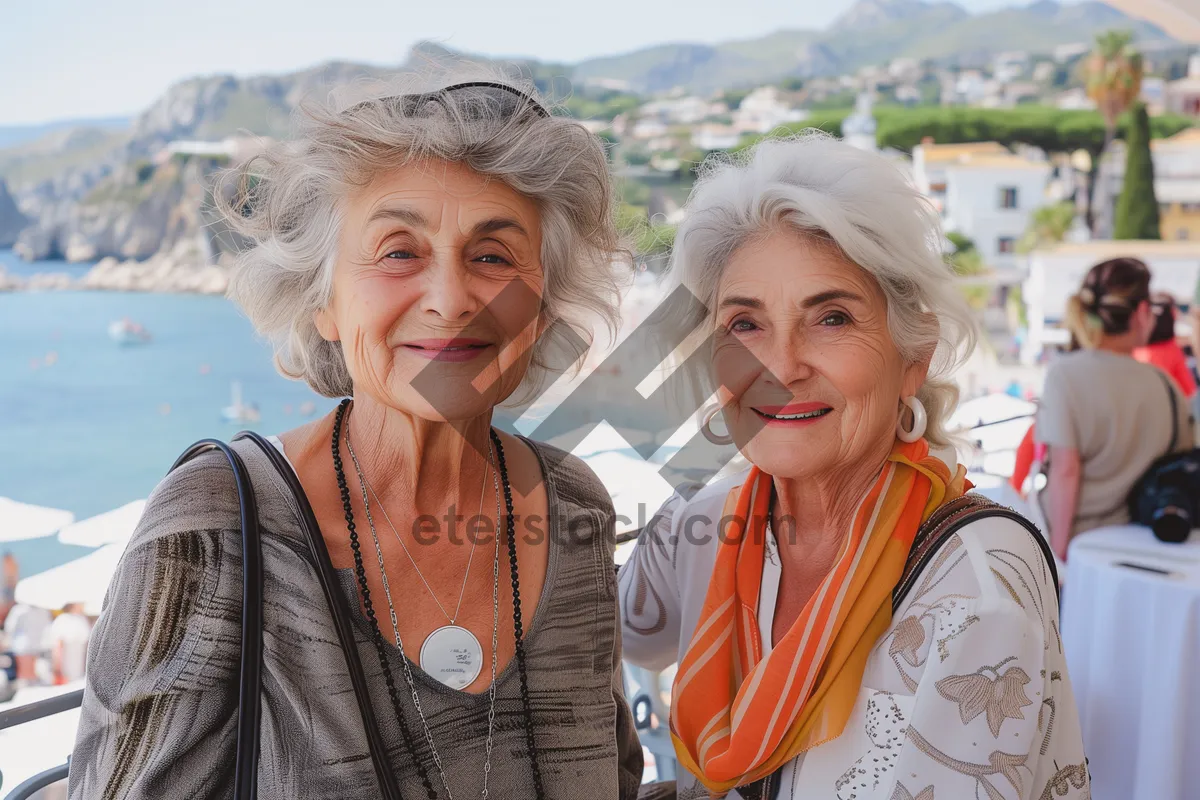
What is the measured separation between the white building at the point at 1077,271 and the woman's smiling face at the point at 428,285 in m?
32.2

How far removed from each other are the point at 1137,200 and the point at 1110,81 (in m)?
12.8

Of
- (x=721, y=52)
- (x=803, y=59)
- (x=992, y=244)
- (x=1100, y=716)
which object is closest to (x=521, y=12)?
(x=721, y=52)

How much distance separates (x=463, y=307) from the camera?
1.37 m

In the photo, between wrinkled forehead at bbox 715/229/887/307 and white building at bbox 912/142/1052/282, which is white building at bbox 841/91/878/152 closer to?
white building at bbox 912/142/1052/282

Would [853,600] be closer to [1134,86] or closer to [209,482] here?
[209,482]

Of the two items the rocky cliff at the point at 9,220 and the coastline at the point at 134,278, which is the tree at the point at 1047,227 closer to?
the coastline at the point at 134,278

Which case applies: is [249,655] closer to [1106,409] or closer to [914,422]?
[914,422]

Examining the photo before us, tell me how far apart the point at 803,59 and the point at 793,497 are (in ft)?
210

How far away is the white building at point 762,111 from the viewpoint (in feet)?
163

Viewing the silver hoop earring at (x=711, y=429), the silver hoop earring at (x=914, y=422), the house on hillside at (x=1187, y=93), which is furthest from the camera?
the house on hillside at (x=1187, y=93)

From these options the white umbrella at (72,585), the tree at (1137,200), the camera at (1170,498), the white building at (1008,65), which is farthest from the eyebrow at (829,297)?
the white building at (1008,65)

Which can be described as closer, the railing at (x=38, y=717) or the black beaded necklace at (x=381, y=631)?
the black beaded necklace at (x=381, y=631)

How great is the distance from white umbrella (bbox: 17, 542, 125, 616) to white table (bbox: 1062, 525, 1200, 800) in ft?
28.3

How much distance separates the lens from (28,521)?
11602 millimetres
